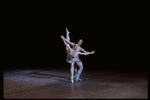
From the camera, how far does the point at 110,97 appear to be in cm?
321

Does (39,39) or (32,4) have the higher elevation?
(32,4)

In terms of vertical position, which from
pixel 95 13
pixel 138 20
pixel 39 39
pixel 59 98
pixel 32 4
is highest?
pixel 32 4

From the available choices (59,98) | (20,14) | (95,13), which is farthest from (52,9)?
(59,98)

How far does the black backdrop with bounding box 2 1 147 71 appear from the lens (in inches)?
368

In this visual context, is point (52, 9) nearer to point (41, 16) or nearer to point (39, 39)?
point (41, 16)

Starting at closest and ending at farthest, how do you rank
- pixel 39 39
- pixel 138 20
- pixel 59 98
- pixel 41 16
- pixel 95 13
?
1. pixel 59 98
2. pixel 138 20
3. pixel 95 13
4. pixel 41 16
5. pixel 39 39

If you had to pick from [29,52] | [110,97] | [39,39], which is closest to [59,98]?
[110,97]

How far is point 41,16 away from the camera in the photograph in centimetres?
1041

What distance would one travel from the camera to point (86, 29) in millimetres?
10461

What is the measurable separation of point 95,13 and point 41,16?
3703mm

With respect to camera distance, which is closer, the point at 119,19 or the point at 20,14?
the point at 119,19

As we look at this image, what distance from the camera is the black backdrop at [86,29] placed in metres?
9.36

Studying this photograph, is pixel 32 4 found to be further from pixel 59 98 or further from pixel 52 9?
pixel 59 98

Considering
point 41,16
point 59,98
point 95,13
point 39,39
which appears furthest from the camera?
point 39,39
